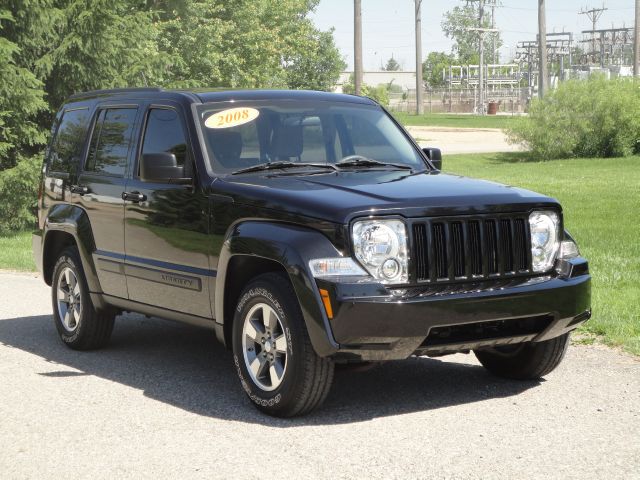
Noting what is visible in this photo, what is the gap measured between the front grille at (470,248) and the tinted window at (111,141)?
2.78 metres

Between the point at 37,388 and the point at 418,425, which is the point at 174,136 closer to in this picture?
the point at 37,388

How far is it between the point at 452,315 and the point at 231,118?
223cm

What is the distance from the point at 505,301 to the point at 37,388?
3158 millimetres

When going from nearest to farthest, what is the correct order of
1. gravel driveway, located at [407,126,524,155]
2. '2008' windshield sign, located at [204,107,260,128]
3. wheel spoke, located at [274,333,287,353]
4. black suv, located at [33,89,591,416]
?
black suv, located at [33,89,591,416], wheel spoke, located at [274,333,287,353], '2008' windshield sign, located at [204,107,260,128], gravel driveway, located at [407,126,524,155]

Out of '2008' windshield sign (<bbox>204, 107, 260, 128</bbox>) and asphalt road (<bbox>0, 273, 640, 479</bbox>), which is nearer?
asphalt road (<bbox>0, 273, 640, 479</bbox>)

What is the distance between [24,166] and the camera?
754 inches

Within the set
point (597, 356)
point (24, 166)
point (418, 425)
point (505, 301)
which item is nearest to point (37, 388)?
point (418, 425)

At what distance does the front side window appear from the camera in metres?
7.47

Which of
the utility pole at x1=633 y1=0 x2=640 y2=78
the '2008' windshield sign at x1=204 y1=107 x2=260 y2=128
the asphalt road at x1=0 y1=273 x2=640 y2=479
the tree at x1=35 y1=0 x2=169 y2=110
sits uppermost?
the utility pole at x1=633 y1=0 x2=640 y2=78

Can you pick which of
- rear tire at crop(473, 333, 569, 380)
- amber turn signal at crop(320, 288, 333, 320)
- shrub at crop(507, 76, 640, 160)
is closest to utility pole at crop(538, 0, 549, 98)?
shrub at crop(507, 76, 640, 160)

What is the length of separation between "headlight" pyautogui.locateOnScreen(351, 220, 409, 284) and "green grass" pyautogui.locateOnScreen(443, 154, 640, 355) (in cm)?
274

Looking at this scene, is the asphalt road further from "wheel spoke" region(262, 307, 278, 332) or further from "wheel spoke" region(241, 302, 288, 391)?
"wheel spoke" region(262, 307, 278, 332)

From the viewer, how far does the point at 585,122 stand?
Answer: 112ft

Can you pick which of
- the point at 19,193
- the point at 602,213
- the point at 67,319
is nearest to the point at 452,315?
the point at 67,319
